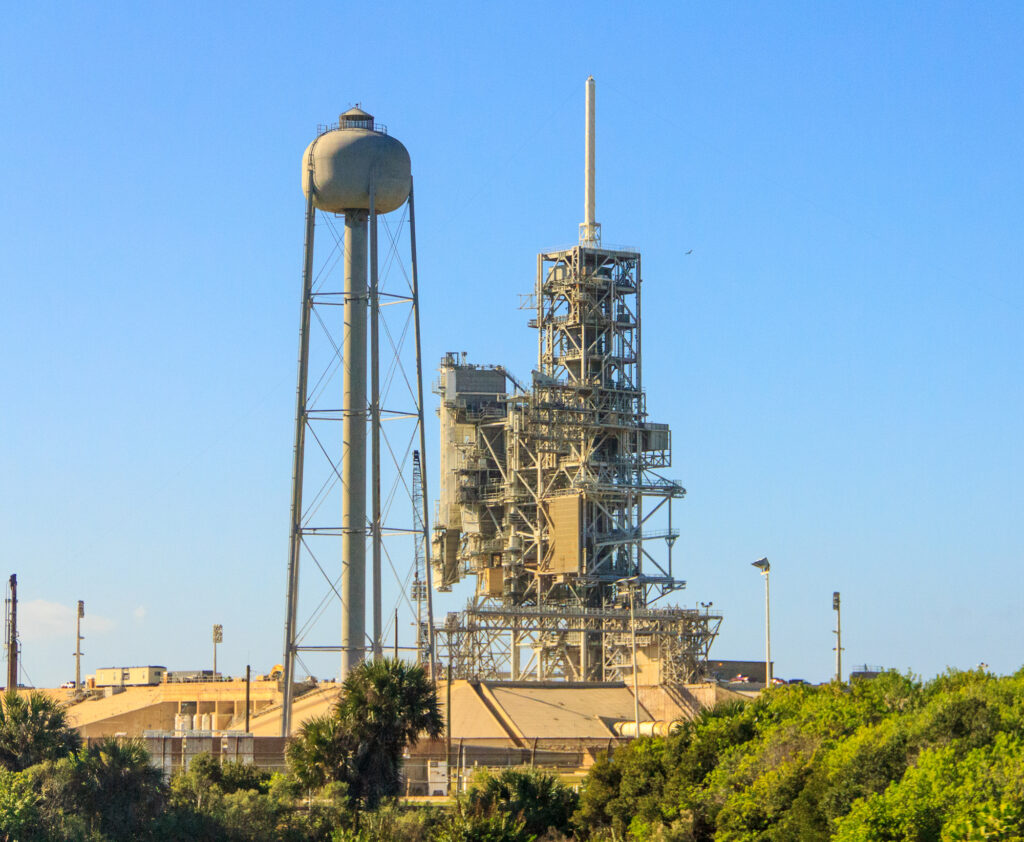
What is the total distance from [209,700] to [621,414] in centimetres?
2581

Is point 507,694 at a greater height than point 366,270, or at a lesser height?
lesser

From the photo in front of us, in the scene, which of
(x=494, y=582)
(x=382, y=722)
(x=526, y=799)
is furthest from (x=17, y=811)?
(x=494, y=582)

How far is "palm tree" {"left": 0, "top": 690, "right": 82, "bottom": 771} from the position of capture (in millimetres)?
42000

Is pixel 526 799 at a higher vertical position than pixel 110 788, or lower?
lower

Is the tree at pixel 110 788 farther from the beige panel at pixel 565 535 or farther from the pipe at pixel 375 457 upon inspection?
the beige panel at pixel 565 535

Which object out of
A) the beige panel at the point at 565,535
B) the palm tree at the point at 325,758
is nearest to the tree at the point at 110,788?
the palm tree at the point at 325,758

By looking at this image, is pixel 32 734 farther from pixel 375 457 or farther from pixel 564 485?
pixel 564 485

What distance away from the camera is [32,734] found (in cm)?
4234

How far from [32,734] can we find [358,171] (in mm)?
25429

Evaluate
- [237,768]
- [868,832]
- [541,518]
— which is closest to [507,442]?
[541,518]

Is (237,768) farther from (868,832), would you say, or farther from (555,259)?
(555,259)

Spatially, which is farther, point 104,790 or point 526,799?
point 526,799

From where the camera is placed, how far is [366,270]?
6138cm

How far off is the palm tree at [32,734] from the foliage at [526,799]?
10.3 meters
